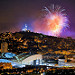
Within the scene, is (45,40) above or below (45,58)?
above

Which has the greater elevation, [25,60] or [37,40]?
[37,40]

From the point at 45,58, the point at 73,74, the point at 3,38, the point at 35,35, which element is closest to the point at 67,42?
the point at 35,35

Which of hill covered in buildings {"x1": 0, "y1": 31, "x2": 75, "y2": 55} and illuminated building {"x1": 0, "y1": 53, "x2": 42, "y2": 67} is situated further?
hill covered in buildings {"x1": 0, "y1": 31, "x2": 75, "y2": 55}

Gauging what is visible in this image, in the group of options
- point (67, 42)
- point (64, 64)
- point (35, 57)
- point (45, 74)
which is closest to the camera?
point (45, 74)

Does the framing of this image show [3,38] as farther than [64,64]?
Yes

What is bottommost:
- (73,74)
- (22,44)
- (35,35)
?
(73,74)

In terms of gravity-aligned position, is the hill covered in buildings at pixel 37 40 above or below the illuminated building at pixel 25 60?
→ above

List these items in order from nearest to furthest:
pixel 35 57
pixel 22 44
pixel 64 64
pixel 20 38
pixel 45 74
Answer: pixel 45 74, pixel 64 64, pixel 35 57, pixel 22 44, pixel 20 38

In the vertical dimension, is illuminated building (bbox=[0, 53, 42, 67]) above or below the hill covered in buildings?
below

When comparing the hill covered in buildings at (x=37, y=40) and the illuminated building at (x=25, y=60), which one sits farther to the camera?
the hill covered in buildings at (x=37, y=40)

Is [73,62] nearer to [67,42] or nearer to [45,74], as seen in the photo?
[45,74]

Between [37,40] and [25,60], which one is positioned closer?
[25,60]
